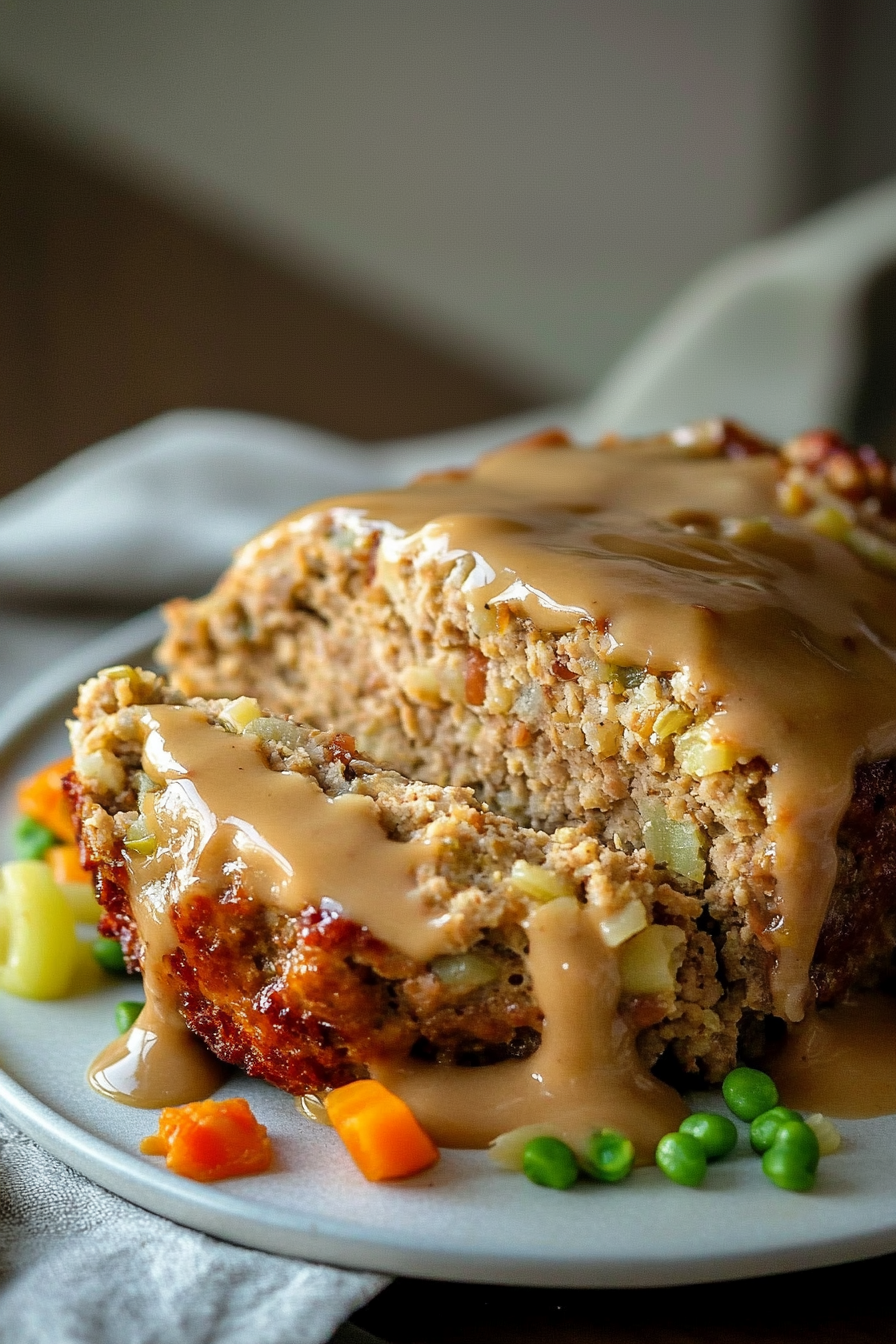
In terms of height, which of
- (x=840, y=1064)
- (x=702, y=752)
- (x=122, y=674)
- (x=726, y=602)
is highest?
(x=726, y=602)

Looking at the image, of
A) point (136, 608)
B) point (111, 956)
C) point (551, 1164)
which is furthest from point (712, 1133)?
point (136, 608)

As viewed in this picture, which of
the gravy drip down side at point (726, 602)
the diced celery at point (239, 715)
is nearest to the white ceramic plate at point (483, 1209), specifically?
the gravy drip down side at point (726, 602)

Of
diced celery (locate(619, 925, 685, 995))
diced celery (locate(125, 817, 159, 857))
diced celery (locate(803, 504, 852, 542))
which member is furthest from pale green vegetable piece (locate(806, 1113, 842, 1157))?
Answer: diced celery (locate(803, 504, 852, 542))

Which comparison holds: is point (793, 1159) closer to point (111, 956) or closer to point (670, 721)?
point (670, 721)

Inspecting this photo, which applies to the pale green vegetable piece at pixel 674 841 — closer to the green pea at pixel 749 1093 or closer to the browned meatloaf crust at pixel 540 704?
the browned meatloaf crust at pixel 540 704

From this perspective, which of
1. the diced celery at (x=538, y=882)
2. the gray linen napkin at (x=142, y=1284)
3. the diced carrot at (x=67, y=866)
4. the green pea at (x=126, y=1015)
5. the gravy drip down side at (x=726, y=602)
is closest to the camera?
the gray linen napkin at (x=142, y=1284)
